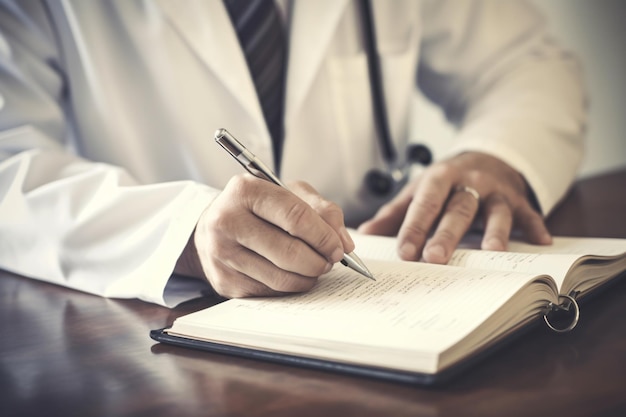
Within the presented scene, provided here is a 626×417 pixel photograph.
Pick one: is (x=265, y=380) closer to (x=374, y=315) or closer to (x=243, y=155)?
(x=374, y=315)

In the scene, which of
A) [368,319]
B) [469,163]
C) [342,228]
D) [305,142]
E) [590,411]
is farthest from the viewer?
[305,142]

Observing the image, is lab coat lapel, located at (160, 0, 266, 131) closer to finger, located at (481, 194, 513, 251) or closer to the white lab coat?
the white lab coat

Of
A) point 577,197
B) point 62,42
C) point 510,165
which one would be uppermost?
point 62,42

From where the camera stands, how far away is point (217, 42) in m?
0.94

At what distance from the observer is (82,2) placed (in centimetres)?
94

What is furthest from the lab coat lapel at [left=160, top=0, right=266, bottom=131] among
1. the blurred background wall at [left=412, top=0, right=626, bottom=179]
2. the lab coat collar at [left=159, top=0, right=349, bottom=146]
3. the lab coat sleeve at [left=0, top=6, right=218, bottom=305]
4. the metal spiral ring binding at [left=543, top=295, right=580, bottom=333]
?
the blurred background wall at [left=412, top=0, right=626, bottom=179]

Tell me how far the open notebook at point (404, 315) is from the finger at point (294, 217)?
5 cm

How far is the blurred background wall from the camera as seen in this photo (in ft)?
5.88

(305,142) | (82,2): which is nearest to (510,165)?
(305,142)

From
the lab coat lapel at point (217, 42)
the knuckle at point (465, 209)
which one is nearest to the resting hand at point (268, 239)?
the knuckle at point (465, 209)

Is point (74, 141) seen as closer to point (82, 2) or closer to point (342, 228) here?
point (82, 2)

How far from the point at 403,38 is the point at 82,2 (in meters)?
0.59

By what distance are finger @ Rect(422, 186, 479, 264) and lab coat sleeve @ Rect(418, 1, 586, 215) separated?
0.20 meters

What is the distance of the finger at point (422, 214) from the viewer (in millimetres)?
658
